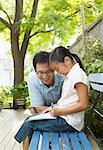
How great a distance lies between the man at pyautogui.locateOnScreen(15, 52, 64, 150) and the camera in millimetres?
2502

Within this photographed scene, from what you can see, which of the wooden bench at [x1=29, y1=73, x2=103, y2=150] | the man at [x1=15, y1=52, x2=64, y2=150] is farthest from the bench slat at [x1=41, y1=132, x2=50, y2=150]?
the man at [x1=15, y1=52, x2=64, y2=150]

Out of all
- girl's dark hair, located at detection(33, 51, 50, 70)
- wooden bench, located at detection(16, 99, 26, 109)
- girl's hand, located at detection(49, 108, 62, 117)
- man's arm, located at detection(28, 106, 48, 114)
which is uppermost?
girl's dark hair, located at detection(33, 51, 50, 70)

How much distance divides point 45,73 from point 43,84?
0.16 metres

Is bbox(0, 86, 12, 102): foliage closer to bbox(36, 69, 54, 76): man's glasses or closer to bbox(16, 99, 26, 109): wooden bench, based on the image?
bbox(16, 99, 26, 109): wooden bench

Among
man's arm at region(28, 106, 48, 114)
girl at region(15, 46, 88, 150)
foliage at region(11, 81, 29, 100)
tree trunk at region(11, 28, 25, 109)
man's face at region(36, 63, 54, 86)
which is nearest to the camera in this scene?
girl at region(15, 46, 88, 150)

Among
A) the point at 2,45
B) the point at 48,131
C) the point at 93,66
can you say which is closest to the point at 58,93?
the point at 48,131

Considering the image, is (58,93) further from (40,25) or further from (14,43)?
(14,43)

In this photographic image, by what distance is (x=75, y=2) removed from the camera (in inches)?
357

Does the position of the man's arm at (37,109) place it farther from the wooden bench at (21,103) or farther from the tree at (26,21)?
the wooden bench at (21,103)

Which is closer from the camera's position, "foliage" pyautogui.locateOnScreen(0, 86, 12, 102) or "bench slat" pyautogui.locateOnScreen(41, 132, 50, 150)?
"bench slat" pyautogui.locateOnScreen(41, 132, 50, 150)

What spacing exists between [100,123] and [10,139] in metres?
1.29

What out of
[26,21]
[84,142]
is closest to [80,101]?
[84,142]

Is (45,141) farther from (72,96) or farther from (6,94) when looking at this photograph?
(6,94)

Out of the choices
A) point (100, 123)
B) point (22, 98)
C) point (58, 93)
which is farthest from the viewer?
point (22, 98)
